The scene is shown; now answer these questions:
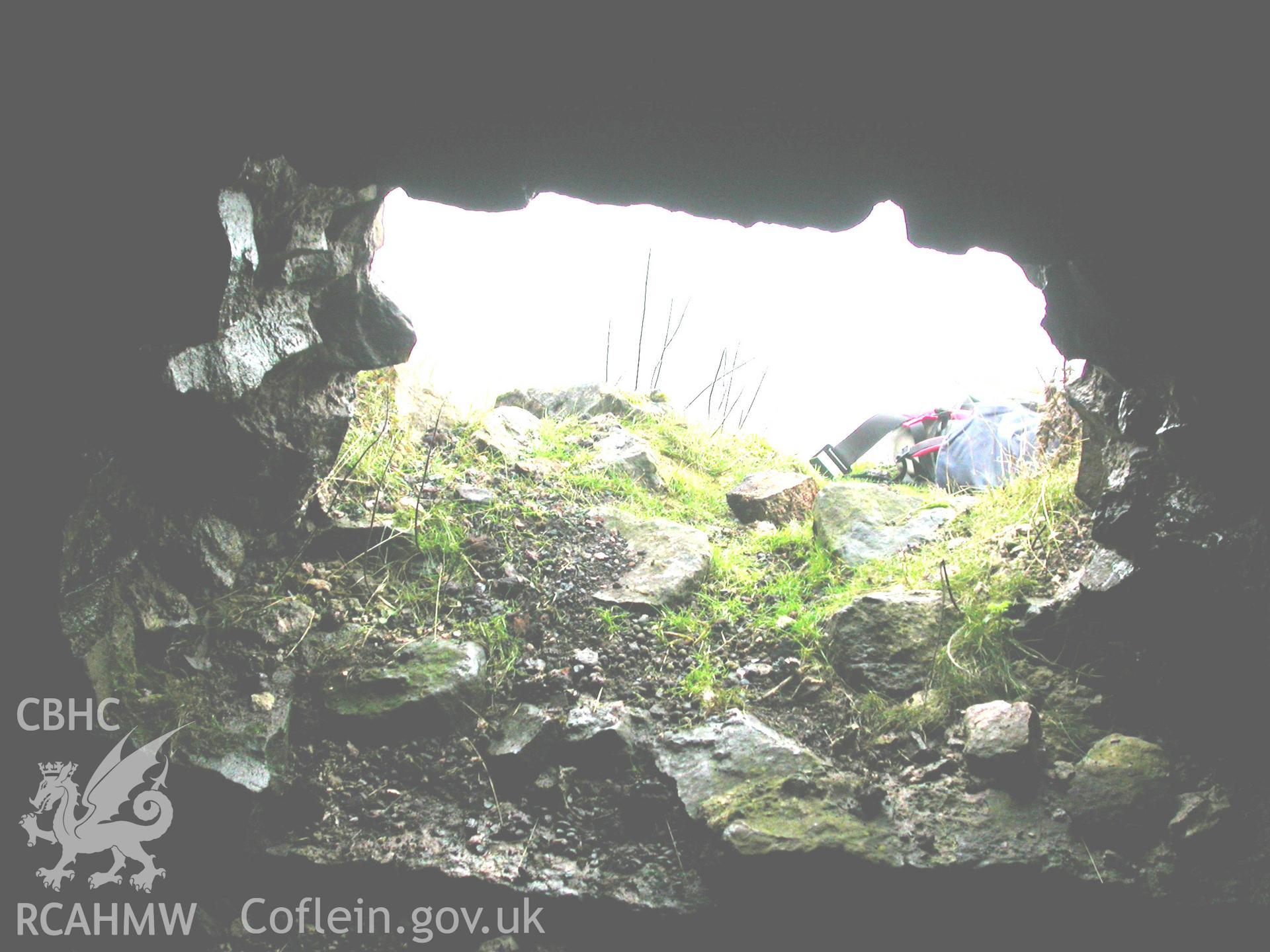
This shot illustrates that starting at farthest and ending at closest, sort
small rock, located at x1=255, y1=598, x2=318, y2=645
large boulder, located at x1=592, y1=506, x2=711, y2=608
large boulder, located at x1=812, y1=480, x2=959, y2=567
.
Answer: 1. large boulder, located at x1=812, y1=480, x2=959, y2=567
2. large boulder, located at x1=592, y1=506, x2=711, y2=608
3. small rock, located at x1=255, y1=598, x2=318, y2=645

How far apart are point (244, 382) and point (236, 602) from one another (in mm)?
1179

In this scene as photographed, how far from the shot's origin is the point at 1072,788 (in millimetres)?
2672

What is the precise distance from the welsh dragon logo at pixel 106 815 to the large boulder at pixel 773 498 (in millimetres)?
3535

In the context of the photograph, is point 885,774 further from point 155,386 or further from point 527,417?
point 527,417

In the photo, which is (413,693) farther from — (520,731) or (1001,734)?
(1001,734)

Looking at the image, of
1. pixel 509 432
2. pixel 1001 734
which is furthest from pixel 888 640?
pixel 509 432

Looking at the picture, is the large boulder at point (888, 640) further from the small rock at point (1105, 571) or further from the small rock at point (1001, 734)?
the small rock at point (1105, 571)

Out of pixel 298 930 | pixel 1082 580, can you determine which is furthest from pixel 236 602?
pixel 1082 580

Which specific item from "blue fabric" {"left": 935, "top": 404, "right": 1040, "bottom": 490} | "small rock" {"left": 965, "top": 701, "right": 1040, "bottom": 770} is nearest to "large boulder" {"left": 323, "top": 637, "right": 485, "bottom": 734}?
"small rock" {"left": 965, "top": 701, "right": 1040, "bottom": 770}

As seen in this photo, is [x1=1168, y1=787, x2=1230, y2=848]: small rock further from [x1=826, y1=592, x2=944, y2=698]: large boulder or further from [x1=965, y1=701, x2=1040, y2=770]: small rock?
[x1=826, y1=592, x2=944, y2=698]: large boulder

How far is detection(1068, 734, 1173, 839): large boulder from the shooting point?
2527 millimetres

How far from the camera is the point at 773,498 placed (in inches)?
199

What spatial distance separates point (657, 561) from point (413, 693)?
158cm

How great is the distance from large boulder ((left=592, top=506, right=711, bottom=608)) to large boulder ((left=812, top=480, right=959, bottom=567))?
0.78 m
